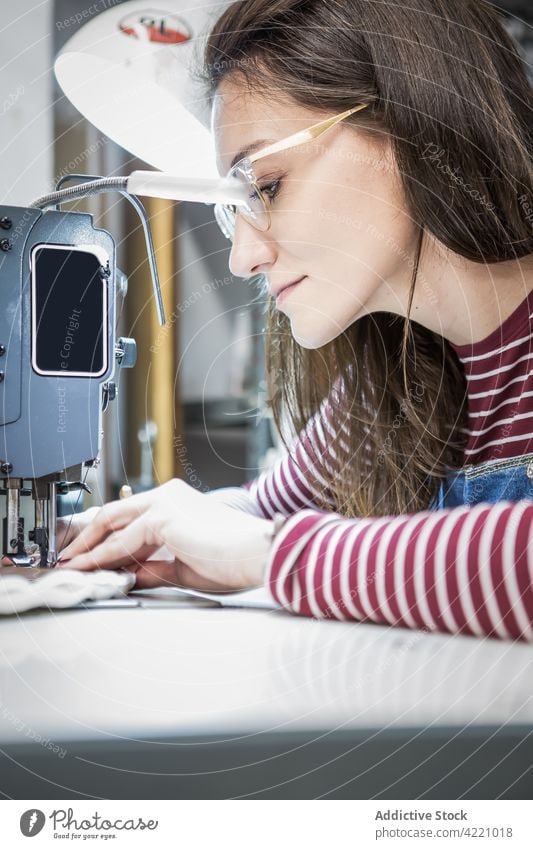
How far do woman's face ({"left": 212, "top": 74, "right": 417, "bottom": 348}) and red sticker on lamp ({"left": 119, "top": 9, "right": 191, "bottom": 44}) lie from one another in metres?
0.06

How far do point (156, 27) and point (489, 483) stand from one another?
0.41 m

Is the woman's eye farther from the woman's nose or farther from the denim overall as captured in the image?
the denim overall

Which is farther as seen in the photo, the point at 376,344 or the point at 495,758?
the point at 376,344

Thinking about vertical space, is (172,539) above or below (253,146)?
below

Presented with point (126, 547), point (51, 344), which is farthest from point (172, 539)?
point (51, 344)

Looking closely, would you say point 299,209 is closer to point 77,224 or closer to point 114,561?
point 77,224

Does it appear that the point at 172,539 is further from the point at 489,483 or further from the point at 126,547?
the point at 489,483

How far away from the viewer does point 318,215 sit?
0.53 m

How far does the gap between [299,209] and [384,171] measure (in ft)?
0.21

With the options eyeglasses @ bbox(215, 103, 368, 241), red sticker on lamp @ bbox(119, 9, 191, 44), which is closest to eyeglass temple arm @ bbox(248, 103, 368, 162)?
eyeglasses @ bbox(215, 103, 368, 241)

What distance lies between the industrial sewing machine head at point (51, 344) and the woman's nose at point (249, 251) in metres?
0.10

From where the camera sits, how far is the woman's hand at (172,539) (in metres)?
0.52

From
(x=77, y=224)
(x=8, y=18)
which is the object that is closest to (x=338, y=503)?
(x=77, y=224)

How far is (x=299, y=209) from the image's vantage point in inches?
20.9
